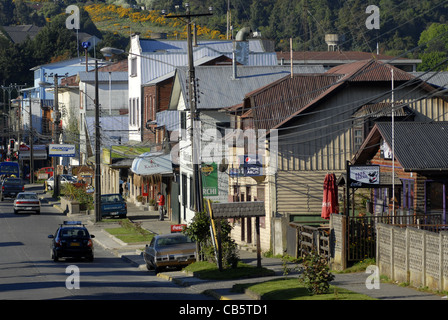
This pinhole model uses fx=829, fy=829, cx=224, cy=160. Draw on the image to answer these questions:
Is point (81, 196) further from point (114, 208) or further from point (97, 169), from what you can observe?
point (97, 169)

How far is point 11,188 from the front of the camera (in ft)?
245

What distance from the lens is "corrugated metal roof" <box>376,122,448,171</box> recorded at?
2722 cm

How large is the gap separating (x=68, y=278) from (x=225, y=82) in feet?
65.1

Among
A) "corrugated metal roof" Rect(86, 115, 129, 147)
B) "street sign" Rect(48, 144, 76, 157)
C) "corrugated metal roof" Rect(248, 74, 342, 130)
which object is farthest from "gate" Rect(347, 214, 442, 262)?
"street sign" Rect(48, 144, 76, 157)

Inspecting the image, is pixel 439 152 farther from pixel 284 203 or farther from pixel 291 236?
pixel 284 203

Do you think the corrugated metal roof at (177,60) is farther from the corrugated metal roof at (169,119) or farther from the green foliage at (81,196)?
the green foliage at (81,196)

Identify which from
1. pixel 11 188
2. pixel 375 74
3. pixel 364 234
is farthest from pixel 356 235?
pixel 11 188

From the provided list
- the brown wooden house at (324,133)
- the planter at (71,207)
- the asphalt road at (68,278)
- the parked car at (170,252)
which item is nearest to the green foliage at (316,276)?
the asphalt road at (68,278)

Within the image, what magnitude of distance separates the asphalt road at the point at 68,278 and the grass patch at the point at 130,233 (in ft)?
7.47

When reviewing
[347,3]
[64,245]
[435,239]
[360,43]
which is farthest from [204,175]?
[347,3]

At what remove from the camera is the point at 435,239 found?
21.0 meters

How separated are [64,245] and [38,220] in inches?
835

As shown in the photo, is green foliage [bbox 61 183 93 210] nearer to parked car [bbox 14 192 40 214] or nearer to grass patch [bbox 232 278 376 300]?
parked car [bbox 14 192 40 214]

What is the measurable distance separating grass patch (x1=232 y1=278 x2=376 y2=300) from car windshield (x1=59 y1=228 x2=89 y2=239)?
12.5 m
